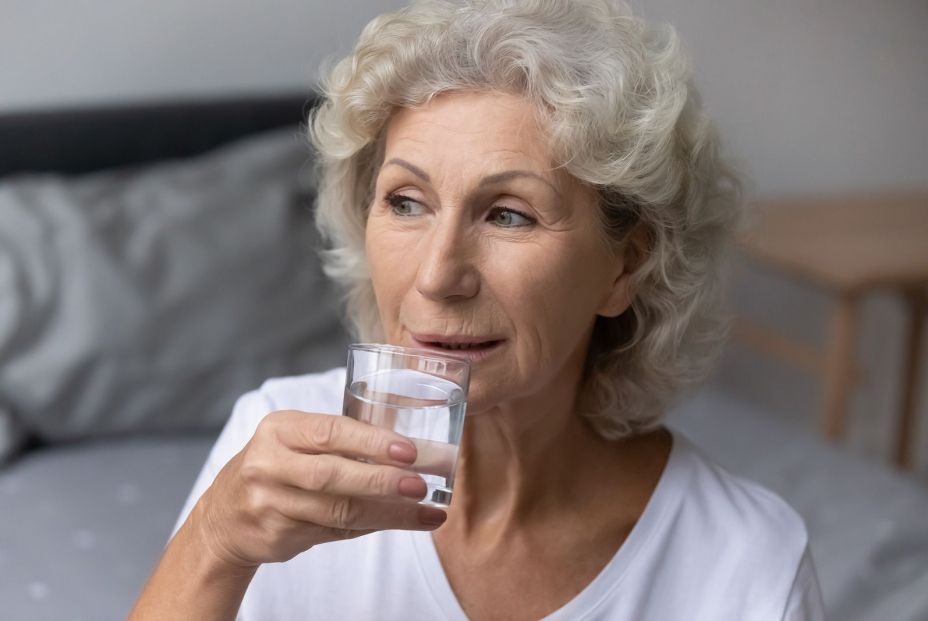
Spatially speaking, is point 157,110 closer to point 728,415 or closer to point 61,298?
point 61,298

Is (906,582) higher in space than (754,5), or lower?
lower

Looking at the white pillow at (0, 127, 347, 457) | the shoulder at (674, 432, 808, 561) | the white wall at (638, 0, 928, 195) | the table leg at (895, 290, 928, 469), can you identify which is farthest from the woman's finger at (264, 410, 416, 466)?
the table leg at (895, 290, 928, 469)

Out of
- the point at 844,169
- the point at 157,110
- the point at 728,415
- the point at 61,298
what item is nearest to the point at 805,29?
the point at 844,169

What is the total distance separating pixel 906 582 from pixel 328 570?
1.07 metres

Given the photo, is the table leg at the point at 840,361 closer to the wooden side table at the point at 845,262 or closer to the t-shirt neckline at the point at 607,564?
the wooden side table at the point at 845,262

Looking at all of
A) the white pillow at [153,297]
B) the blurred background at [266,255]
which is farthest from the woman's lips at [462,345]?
the white pillow at [153,297]

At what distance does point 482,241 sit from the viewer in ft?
4.14

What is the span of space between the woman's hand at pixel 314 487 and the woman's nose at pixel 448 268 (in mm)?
257

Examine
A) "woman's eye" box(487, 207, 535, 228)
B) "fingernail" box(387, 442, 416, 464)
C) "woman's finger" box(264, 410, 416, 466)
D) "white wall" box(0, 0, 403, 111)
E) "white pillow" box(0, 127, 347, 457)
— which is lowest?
"fingernail" box(387, 442, 416, 464)

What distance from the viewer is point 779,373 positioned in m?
3.92

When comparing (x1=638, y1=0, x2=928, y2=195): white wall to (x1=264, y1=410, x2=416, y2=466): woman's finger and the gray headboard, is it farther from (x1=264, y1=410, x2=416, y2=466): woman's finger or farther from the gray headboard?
(x1=264, y1=410, x2=416, y2=466): woman's finger

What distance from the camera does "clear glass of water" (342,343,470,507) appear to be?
98cm

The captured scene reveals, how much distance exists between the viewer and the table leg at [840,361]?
302 cm

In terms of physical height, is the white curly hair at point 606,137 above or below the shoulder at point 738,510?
above
